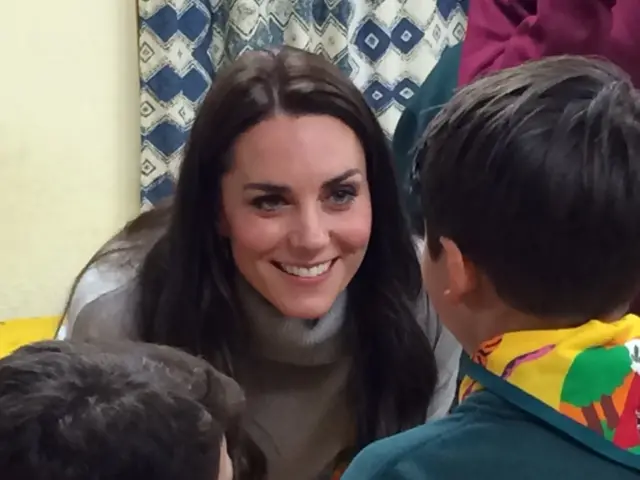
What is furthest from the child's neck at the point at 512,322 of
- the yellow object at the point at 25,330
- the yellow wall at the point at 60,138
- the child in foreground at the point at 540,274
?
the yellow wall at the point at 60,138

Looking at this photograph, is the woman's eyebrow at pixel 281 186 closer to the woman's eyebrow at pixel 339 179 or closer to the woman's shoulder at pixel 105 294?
the woman's eyebrow at pixel 339 179

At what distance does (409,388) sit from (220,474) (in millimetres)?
683

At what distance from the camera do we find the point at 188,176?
4.50 ft

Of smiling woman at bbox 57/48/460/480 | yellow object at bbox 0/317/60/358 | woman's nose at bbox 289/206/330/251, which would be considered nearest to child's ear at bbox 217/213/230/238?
smiling woman at bbox 57/48/460/480

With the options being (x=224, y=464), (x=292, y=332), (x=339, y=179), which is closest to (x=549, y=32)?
(x=339, y=179)

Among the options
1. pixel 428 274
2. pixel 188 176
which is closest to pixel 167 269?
pixel 188 176

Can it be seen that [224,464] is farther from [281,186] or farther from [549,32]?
[549,32]

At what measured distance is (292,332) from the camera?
140 centimetres

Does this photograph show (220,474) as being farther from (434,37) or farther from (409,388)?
(434,37)

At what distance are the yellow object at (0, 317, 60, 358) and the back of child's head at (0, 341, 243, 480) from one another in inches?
47.4

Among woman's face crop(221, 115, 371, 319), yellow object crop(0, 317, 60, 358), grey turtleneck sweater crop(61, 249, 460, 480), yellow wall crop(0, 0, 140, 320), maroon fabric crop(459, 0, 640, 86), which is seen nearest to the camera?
maroon fabric crop(459, 0, 640, 86)

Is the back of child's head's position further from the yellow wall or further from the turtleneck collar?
the yellow wall

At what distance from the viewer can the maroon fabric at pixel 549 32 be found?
1.13 meters

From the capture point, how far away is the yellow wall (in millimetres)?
2314
